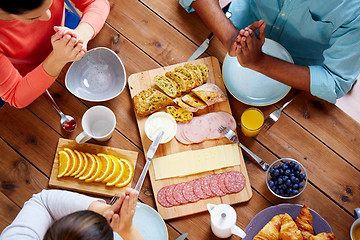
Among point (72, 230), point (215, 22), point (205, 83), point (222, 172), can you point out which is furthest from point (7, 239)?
point (215, 22)

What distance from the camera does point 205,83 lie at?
1.71 metres

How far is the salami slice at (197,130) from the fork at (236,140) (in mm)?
71

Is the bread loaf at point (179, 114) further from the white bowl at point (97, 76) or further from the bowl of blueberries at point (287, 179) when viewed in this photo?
the bowl of blueberries at point (287, 179)

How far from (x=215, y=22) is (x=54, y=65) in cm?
71

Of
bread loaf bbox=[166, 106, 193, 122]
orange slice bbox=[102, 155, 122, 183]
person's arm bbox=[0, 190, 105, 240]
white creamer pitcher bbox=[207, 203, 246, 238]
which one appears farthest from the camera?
bread loaf bbox=[166, 106, 193, 122]

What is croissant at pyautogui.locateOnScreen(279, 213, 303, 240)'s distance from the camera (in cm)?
143

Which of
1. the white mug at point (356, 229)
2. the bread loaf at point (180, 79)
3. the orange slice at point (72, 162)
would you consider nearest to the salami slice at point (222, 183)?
the bread loaf at point (180, 79)

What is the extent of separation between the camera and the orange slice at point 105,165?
1568 mm

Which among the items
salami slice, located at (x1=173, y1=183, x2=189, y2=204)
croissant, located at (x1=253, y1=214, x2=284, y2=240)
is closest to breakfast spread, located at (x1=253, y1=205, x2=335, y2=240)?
croissant, located at (x1=253, y1=214, x2=284, y2=240)

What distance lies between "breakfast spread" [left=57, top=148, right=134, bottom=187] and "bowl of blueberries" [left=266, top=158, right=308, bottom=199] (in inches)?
23.7

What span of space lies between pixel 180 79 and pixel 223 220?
63 centimetres

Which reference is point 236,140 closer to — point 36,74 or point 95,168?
point 95,168

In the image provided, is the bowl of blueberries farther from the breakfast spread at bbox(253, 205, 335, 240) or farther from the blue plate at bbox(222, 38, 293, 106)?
the blue plate at bbox(222, 38, 293, 106)

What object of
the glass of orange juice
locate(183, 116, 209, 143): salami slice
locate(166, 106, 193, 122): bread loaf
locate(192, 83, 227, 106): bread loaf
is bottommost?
locate(183, 116, 209, 143): salami slice
